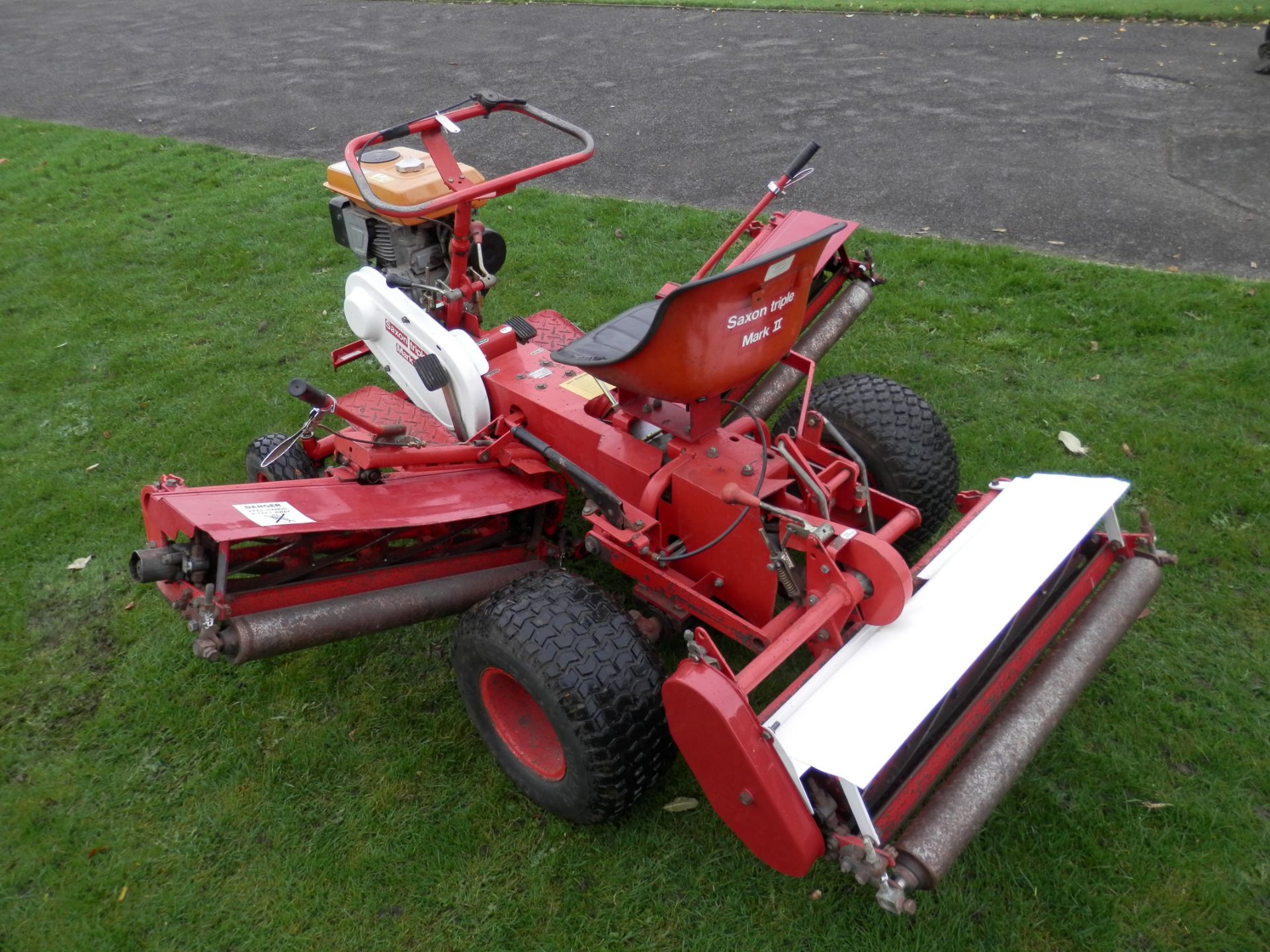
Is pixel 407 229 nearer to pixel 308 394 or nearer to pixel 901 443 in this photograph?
pixel 308 394

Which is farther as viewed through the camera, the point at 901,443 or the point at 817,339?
the point at 817,339

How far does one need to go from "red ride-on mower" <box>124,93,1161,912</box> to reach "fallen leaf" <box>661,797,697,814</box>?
0.27 meters

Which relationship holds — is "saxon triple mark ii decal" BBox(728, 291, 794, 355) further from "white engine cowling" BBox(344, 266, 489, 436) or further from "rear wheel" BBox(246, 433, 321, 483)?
"rear wheel" BBox(246, 433, 321, 483)

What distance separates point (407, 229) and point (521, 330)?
0.67 meters

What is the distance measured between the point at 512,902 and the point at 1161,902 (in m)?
1.95

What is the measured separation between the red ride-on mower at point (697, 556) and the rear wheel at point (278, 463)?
0.48m

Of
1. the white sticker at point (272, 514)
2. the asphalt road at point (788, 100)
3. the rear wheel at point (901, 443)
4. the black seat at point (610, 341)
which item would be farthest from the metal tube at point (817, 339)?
the asphalt road at point (788, 100)

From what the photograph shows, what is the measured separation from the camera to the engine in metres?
Answer: 3.98

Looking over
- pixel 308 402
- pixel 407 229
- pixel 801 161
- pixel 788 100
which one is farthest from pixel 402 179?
pixel 788 100

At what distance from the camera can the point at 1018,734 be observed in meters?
2.61

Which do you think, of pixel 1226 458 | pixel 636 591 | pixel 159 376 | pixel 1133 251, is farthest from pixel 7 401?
pixel 1133 251

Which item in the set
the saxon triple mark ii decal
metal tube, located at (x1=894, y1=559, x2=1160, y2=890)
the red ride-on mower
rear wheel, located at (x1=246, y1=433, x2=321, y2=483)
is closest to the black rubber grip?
the red ride-on mower

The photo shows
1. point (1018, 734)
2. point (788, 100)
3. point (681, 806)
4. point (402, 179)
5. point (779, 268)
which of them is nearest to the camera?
point (1018, 734)

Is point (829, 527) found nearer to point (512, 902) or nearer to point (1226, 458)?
point (512, 902)
